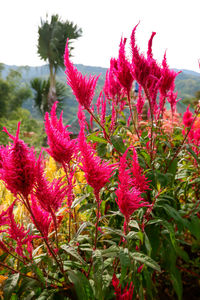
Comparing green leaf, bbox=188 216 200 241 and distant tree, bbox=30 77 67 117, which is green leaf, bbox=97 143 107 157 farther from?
distant tree, bbox=30 77 67 117

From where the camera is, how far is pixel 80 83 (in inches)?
33.8

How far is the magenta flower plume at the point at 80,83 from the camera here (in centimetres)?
82

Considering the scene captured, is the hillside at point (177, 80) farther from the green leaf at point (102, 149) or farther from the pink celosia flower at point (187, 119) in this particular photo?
the green leaf at point (102, 149)

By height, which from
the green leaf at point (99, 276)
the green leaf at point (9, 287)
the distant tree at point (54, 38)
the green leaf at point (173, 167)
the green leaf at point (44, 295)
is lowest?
the green leaf at point (44, 295)

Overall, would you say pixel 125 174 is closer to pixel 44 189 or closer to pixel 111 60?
pixel 44 189

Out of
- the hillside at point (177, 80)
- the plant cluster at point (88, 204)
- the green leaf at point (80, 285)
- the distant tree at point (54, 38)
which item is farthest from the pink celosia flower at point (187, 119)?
the distant tree at point (54, 38)

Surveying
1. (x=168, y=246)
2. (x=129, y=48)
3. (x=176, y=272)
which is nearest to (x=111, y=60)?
(x=129, y=48)

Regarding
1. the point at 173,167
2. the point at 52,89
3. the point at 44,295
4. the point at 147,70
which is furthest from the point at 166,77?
Result: the point at 52,89

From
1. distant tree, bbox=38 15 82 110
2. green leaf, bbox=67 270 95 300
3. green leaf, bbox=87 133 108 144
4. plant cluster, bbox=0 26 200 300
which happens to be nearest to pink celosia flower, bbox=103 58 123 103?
plant cluster, bbox=0 26 200 300

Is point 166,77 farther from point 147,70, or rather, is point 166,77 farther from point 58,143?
point 58,143

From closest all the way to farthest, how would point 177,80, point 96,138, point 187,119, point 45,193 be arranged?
point 45,193 < point 96,138 < point 177,80 < point 187,119

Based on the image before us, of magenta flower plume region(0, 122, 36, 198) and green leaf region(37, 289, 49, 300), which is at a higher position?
magenta flower plume region(0, 122, 36, 198)

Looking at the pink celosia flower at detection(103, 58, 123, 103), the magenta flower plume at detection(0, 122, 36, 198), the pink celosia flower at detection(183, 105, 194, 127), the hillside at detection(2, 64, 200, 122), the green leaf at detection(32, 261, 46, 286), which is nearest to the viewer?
the magenta flower plume at detection(0, 122, 36, 198)

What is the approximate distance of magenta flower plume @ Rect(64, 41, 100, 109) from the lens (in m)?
0.82
